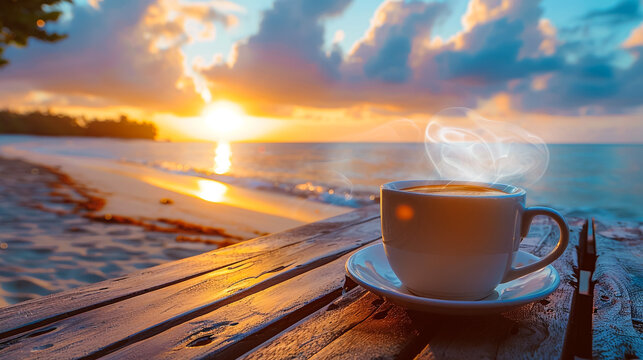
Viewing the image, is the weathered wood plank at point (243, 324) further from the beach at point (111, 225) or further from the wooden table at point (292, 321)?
the beach at point (111, 225)

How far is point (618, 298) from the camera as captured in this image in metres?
0.79

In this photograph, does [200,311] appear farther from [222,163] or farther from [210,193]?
[222,163]

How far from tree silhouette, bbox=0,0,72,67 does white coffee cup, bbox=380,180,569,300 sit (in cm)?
1132

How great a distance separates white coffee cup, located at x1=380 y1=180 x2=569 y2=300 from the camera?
Result: 0.67 m

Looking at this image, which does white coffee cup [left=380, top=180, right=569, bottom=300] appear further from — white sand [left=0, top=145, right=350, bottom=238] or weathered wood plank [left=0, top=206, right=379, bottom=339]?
white sand [left=0, top=145, right=350, bottom=238]

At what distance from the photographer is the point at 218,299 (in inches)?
30.0

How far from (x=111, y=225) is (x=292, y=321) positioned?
445 cm

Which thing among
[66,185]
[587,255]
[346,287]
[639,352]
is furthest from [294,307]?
[66,185]

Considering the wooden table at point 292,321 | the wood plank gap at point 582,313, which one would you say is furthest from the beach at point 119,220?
the wooden table at point 292,321

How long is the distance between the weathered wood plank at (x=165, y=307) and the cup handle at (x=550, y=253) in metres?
0.38

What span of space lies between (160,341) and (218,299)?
6.6 inches


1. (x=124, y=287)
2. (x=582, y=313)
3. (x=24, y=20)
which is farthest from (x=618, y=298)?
(x=24, y=20)

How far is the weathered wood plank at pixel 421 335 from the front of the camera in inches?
21.8

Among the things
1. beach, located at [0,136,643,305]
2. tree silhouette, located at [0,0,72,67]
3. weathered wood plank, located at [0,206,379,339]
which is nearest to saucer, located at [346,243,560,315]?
weathered wood plank, located at [0,206,379,339]
